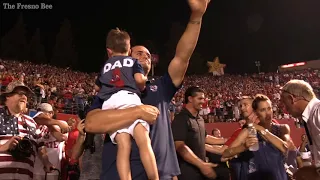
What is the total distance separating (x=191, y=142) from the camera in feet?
15.0

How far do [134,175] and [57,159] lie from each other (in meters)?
3.50

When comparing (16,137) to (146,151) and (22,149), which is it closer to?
(22,149)

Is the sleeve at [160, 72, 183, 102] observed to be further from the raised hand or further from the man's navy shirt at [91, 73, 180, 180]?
the raised hand

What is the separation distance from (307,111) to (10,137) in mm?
3240

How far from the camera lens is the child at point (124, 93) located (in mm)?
2707

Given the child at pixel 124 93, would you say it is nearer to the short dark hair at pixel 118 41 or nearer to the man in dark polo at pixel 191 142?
the short dark hair at pixel 118 41

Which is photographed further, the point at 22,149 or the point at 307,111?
the point at 22,149

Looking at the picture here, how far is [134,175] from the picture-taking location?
9.31 feet

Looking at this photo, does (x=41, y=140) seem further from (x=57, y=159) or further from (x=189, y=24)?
(x=189, y=24)

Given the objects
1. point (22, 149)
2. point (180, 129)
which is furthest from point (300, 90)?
point (22, 149)

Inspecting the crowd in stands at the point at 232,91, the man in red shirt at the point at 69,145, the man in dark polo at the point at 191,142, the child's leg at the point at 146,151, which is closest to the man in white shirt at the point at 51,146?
the man in red shirt at the point at 69,145

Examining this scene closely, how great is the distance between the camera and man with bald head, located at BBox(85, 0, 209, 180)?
270 cm

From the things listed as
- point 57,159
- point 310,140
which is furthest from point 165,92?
point 57,159

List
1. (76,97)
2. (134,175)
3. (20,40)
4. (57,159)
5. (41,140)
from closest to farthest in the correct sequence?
(134,175)
(41,140)
(57,159)
(76,97)
(20,40)
